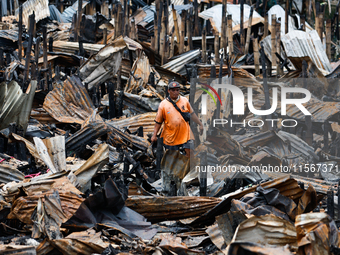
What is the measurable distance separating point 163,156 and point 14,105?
3.82 metres

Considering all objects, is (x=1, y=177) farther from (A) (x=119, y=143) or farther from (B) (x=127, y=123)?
(B) (x=127, y=123)

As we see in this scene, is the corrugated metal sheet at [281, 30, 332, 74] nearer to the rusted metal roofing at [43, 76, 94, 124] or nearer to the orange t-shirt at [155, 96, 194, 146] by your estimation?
the rusted metal roofing at [43, 76, 94, 124]

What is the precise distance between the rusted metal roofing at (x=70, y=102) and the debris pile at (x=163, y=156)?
25 mm

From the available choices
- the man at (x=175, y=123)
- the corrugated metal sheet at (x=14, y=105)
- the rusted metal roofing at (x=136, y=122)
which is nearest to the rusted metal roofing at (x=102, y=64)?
the rusted metal roofing at (x=136, y=122)

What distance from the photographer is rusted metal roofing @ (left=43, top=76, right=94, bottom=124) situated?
10.3m

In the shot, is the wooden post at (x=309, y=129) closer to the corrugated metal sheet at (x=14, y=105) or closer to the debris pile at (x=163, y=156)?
the debris pile at (x=163, y=156)

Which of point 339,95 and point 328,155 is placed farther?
point 339,95

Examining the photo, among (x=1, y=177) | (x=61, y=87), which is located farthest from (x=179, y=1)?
(x=1, y=177)

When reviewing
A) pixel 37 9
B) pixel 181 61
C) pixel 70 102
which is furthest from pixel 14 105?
pixel 37 9

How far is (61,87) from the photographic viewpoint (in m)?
10.7

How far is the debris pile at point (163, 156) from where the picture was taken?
15.6 feet

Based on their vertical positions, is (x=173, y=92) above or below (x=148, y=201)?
above

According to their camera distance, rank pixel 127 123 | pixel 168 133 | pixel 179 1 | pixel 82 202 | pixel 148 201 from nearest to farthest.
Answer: pixel 82 202 < pixel 148 201 < pixel 168 133 < pixel 127 123 < pixel 179 1

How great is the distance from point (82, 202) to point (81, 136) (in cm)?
368
